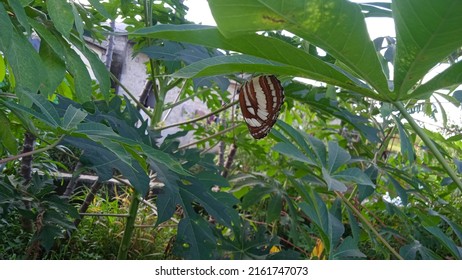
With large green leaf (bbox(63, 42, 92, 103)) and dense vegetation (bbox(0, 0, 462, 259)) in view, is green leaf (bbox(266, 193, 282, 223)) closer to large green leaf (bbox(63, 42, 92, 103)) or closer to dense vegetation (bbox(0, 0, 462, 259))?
dense vegetation (bbox(0, 0, 462, 259))

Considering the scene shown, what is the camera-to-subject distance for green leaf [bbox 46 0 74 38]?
658 mm

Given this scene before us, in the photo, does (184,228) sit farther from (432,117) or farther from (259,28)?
(432,117)

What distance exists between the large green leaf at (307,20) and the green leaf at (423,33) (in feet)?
0.08

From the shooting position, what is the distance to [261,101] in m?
0.54

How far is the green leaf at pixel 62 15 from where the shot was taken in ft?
2.16

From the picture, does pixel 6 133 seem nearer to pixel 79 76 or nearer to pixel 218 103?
pixel 79 76

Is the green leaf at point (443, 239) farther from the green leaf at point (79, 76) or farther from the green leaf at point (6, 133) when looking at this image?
the green leaf at point (6, 133)

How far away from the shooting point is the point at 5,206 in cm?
123

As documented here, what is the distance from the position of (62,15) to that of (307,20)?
45 centimetres

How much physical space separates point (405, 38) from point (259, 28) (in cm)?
11

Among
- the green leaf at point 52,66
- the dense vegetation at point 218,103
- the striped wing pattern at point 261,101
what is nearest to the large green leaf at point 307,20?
the dense vegetation at point 218,103

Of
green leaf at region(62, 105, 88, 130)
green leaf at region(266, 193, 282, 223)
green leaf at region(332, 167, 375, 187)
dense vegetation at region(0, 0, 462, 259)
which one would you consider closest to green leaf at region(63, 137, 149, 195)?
dense vegetation at region(0, 0, 462, 259)

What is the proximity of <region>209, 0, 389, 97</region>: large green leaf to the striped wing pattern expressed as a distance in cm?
17
